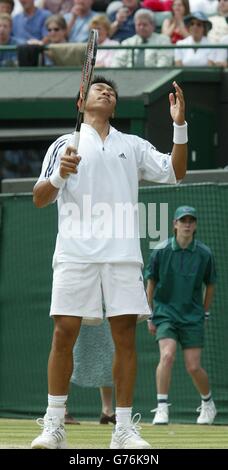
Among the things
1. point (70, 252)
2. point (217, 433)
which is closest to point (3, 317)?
point (217, 433)

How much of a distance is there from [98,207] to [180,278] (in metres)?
4.70

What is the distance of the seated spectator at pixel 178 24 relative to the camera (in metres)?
17.3

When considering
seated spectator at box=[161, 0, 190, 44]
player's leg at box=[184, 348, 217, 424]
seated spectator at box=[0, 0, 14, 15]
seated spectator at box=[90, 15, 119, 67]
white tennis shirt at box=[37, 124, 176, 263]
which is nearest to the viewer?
white tennis shirt at box=[37, 124, 176, 263]

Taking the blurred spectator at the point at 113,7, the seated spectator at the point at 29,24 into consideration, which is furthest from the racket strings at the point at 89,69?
the seated spectator at the point at 29,24

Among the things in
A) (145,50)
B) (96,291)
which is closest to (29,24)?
(145,50)

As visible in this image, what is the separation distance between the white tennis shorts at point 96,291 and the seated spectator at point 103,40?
9.62 metres

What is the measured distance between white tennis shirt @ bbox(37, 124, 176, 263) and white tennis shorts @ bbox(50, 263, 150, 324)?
2.4 inches

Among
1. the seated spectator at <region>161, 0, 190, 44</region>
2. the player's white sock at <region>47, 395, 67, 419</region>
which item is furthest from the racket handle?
the seated spectator at <region>161, 0, 190, 44</region>

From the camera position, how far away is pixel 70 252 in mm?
7684

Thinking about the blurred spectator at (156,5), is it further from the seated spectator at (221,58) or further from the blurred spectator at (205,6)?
the seated spectator at (221,58)

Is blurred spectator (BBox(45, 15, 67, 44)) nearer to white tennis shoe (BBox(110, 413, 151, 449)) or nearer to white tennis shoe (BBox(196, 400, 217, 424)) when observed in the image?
white tennis shoe (BBox(196, 400, 217, 424))

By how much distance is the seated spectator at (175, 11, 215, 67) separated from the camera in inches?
656
